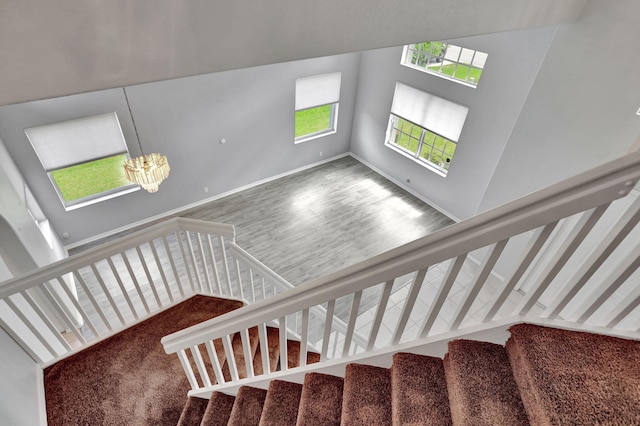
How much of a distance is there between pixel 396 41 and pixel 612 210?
9.43ft

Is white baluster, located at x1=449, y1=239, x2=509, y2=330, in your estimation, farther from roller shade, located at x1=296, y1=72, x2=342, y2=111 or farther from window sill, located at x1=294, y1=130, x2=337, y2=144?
window sill, located at x1=294, y1=130, x2=337, y2=144

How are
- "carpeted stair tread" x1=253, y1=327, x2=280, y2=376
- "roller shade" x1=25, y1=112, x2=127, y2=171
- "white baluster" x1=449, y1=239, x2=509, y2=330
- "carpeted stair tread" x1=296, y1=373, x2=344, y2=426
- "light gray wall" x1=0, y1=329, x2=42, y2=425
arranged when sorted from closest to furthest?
"white baluster" x1=449, y1=239, x2=509, y2=330
"carpeted stair tread" x1=296, y1=373, x2=344, y2=426
"light gray wall" x1=0, y1=329, x2=42, y2=425
"carpeted stair tread" x1=253, y1=327, x2=280, y2=376
"roller shade" x1=25, y1=112, x2=127, y2=171

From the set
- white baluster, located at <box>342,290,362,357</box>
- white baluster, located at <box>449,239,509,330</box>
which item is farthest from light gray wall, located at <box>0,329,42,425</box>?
white baluster, located at <box>449,239,509,330</box>

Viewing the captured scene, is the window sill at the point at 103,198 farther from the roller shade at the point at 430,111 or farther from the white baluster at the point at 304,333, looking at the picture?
the roller shade at the point at 430,111

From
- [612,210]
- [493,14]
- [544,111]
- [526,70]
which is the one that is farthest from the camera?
[526,70]

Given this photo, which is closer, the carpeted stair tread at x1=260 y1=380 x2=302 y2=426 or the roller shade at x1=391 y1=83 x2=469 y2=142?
the carpeted stair tread at x1=260 y1=380 x2=302 y2=426

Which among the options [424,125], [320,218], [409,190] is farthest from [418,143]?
[320,218]

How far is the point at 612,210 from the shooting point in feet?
10.6

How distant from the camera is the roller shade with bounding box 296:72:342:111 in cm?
638

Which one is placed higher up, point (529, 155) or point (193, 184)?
point (529, 155)

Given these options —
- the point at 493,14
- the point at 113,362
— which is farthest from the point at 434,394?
the point at 493,14

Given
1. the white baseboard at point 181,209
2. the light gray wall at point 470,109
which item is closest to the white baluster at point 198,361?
the white baseboard at point 181,209

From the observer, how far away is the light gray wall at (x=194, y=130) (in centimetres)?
432

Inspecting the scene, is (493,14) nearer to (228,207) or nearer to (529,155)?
(529,155)
